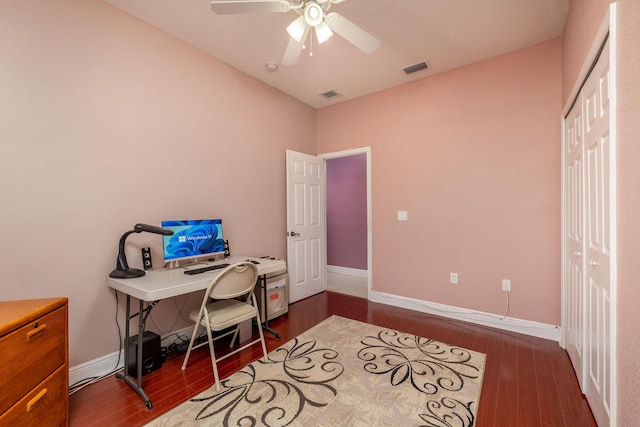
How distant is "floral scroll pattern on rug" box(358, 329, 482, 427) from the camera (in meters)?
1.68

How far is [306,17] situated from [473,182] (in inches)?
94.5

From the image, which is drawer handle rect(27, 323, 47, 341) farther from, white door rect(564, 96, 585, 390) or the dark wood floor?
white door rect(564, 96, 585, 390)

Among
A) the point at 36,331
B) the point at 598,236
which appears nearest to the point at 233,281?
the point at 36,331

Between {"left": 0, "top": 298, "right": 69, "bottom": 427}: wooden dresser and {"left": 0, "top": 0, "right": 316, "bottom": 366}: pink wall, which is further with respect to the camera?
{"left": 0, "top": 0, "right": 316, "bottom": 366}: pink wall

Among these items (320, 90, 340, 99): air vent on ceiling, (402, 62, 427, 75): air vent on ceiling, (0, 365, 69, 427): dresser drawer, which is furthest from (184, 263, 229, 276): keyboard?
(402, 62, 427, 75): air vent on ceiling

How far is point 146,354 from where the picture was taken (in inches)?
82.6

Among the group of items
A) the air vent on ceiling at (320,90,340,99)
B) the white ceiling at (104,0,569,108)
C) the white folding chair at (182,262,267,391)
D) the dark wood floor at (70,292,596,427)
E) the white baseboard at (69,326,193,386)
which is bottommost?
the dark wood floor at (70,292,596,427)

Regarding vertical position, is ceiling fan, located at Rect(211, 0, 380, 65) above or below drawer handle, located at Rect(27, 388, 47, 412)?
above

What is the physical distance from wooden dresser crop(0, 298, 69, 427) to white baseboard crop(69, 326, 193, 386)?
57cm

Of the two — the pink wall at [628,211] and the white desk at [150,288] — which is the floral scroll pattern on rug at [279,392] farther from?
the pink wall at [628,211]

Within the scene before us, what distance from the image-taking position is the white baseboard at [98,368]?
1981mm

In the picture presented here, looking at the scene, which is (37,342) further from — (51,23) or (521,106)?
(521,106)

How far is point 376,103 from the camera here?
12.4 ft

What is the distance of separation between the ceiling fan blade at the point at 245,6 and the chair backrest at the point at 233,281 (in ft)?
5.30
